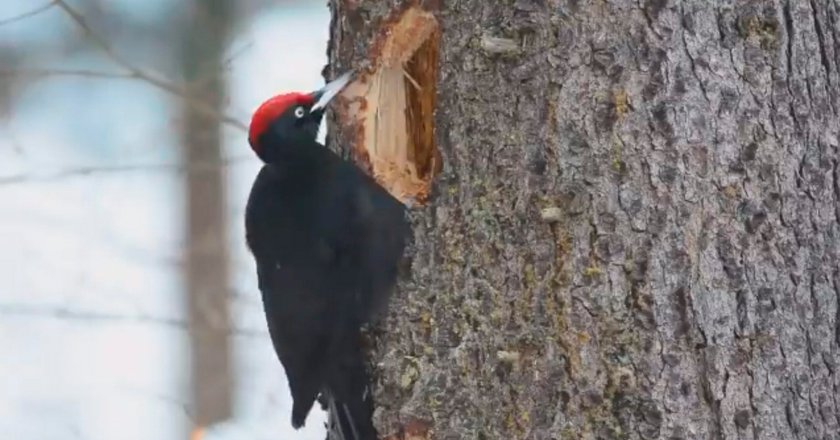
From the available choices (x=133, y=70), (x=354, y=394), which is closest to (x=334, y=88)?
(x=354, y=394)

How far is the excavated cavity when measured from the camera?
8.59ft

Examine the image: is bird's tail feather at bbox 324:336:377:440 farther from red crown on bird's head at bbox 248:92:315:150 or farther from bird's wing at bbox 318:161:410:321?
red crown on bird's head at bbox 248:92:315:150

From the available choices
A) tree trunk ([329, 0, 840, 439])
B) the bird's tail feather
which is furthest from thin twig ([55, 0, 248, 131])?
tree trunk ([329, 0, 840, 439])

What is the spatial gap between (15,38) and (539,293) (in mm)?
4551

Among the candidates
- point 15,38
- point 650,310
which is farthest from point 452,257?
point 15,38

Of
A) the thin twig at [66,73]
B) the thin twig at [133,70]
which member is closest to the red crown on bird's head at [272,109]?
the thin twig at [133,70]

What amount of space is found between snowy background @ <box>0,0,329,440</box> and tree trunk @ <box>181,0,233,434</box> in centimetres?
7

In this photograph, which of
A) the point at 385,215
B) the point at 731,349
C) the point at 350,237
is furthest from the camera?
the point at 350,237

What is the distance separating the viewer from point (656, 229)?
2135 mm

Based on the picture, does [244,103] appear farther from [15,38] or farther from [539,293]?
[539,293]

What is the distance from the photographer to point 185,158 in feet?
19.2

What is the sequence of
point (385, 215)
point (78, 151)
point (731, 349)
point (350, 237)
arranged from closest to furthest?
point (731, 349), point (385, 215), point (350, 237), point (78, 151)

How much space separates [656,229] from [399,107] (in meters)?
0.83

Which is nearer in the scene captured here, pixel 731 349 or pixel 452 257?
pixel 731 349
